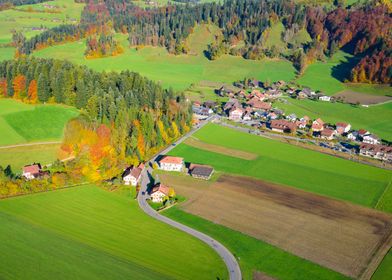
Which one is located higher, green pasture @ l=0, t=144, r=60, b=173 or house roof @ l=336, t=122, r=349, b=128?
house roof @ l=336, t=122, r=349, b=128

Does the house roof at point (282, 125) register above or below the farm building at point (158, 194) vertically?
above

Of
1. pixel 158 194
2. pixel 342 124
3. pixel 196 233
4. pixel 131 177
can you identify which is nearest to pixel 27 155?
pixel 131 177

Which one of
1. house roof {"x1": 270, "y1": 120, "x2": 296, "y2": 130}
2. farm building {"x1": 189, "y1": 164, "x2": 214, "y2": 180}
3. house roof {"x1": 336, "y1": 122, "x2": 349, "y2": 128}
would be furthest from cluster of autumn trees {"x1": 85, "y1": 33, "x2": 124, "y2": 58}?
farm building {"x1": 189, "y1": 164, "x2": 214, "y2": 180}

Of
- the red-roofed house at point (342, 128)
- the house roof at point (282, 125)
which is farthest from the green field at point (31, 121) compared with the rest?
the red-roofed house at point (342, 128)

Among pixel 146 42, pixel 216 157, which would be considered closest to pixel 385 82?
pixel 216 157

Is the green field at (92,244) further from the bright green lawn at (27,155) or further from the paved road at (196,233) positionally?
→ the bright green lawn at (27,155)

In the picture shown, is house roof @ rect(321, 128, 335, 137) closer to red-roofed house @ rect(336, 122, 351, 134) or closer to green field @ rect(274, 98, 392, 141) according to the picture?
red-roofed house @ rect(336, 122, 351, 134)
